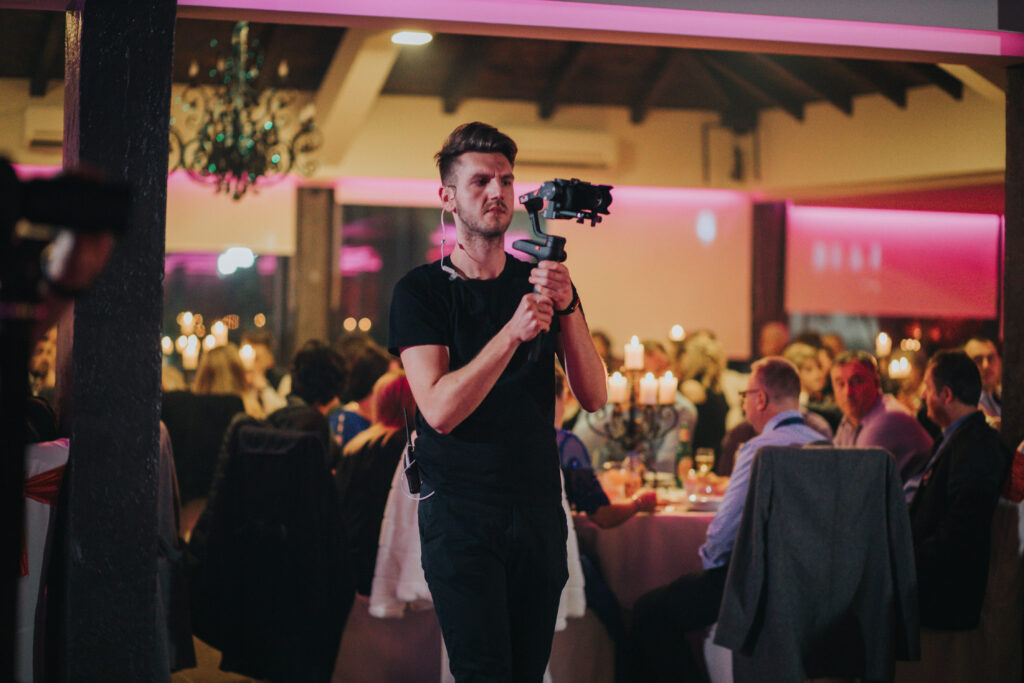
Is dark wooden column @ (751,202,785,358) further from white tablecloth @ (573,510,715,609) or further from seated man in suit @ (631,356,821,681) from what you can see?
seated man in suit @ (631,356,821,681)

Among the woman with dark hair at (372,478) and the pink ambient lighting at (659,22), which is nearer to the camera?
the pink ambient lighting at (659,22)

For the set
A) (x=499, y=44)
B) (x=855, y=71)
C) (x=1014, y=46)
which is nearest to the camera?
(x=1014, y=46)

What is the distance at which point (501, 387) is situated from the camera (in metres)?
1.98

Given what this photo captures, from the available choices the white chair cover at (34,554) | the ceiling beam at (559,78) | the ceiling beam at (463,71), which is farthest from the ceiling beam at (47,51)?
the white chair cover at (34,554)

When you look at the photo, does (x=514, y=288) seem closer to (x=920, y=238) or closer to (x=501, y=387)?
(x=501, y=387)

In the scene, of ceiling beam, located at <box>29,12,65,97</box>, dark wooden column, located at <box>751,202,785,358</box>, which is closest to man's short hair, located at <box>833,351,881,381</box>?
dark wooden column, located at <box>751,202,785,358</box>

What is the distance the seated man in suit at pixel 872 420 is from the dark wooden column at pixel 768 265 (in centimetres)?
520

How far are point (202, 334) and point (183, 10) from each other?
682cm

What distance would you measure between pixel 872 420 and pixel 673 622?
1585 millimetres

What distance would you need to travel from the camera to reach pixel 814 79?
8.71 m

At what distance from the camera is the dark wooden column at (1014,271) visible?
3.72m

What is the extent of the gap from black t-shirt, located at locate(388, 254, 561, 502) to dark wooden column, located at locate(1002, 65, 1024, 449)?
2354 mm

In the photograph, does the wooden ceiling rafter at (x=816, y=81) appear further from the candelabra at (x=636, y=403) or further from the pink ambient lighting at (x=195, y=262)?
the candelabra at (x=636, y=403)

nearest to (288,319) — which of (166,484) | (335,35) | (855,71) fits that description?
(335,35)
